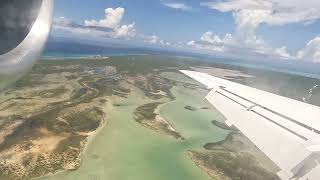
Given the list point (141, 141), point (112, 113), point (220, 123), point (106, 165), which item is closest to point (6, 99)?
point (112, 113)

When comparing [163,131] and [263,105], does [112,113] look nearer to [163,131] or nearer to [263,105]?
[163,131]

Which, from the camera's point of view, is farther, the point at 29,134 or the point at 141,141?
the point at 141,141

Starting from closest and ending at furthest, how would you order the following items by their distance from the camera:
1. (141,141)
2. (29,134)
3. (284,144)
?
(284,144), (29,134), (141,141)

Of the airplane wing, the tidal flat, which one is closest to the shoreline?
the tidal flat

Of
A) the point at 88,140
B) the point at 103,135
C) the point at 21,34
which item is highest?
the point at 21,34

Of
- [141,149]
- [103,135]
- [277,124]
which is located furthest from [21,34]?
[103,135]

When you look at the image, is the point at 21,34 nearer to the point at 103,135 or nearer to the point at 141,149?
the point at 141,149
